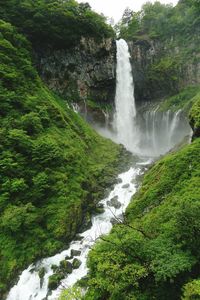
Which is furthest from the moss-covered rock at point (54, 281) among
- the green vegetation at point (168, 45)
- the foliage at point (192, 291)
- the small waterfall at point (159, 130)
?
the green vegetation at point (168, 45)

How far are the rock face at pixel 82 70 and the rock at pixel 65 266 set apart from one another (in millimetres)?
23093

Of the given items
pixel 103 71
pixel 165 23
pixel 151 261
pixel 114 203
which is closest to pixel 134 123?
pixel 103 71

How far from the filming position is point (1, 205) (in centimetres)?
1540

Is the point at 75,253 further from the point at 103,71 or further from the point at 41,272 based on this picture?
the point at 103,71

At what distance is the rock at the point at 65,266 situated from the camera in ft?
44.5

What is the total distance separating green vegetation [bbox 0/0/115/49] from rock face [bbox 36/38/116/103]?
1146mm

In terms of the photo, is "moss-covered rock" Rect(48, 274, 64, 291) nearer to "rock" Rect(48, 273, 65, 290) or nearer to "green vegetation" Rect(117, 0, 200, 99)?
"rock" Rect(48, 273, 65, 290)

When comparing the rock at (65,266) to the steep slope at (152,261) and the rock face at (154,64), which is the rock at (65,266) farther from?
the rock face at (154,64)

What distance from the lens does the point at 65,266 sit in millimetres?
13742

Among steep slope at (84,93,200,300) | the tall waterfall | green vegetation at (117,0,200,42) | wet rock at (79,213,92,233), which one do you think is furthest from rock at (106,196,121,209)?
green vegetation at (117,0,200,42)

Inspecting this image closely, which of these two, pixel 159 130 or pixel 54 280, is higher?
pixel 159 130

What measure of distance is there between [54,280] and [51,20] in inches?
1053

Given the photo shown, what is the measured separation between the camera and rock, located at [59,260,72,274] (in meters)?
13.6

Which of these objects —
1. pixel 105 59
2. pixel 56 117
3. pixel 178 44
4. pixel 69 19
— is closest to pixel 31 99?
pixel 56 117
